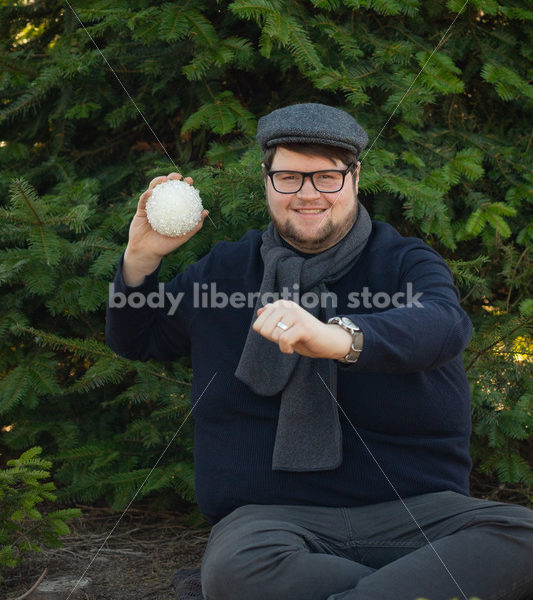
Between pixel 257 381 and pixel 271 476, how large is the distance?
1.02 ft

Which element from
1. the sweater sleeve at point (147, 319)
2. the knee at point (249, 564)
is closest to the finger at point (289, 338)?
the knee at point (249, 564)

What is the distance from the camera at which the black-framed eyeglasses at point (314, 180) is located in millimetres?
2371

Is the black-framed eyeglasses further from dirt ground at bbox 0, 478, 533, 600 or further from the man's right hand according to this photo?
dirt ground at bbox 0, 478, 533, 600

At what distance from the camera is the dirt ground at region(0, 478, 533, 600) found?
8.80ft

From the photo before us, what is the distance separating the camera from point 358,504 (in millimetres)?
2244

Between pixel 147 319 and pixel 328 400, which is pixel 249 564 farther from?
pixel 147 319

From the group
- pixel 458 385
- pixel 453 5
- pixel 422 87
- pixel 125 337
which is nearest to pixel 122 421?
pixel 125 337

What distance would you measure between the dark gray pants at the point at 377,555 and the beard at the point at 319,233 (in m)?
0.90

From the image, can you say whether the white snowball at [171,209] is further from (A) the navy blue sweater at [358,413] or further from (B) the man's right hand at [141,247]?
(A) the navy blue sweater at [358,413]

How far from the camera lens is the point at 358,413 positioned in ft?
7.43

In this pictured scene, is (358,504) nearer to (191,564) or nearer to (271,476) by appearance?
(271,476)

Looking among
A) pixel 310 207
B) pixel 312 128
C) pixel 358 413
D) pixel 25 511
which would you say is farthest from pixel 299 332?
pixel 25 511

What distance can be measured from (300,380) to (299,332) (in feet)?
1.68

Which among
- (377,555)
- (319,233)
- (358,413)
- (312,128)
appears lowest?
(377,555)
